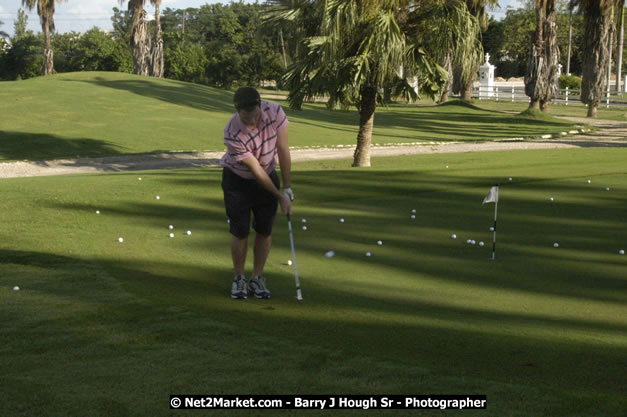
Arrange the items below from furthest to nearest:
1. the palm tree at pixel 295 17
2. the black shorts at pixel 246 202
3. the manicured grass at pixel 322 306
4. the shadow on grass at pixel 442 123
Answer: the shadow on grass at pixel 442 123 → the palm tree at pixel 295 17 → the black shorts at pixel 246 202 → the manicured grass at pixel 322 306

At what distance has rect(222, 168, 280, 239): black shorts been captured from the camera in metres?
6.52

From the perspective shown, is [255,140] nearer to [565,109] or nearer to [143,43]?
[143,43]

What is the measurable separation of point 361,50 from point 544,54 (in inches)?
1117

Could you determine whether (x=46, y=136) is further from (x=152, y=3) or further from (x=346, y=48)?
(x=152, y=3)

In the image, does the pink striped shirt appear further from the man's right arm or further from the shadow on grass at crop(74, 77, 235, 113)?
the shadow on grass at crop(74, 77, 235, 113)

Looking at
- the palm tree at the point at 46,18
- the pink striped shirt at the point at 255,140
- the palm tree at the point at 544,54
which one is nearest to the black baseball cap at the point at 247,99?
the pink striped shirt at the point at 255,140

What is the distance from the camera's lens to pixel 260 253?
665cm

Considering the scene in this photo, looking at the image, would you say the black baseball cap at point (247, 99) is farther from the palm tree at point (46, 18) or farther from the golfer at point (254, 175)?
the palm tree at point (46, 18)

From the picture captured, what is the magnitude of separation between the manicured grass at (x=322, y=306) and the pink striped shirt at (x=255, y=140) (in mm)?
1172

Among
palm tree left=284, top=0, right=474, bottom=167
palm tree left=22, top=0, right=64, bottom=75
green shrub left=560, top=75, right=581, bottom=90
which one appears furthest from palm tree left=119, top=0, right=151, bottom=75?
green shrub left=560, top=75, right=581, bottom=90

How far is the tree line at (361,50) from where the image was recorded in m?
20.4

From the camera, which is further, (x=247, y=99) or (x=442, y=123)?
(x=442, y=123)

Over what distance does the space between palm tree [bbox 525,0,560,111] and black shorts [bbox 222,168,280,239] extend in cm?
3993

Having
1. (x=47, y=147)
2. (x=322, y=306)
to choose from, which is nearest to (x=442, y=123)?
(x=47, y=147)
